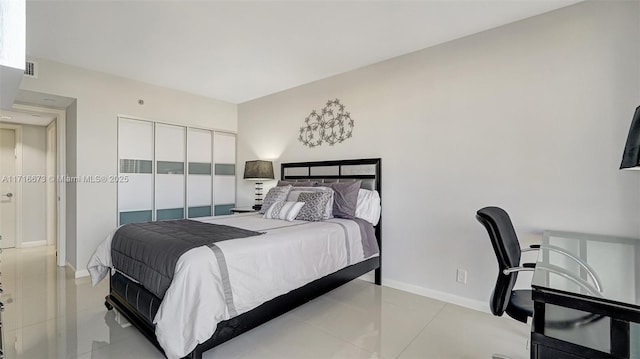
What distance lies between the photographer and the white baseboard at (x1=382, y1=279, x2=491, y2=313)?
267cm

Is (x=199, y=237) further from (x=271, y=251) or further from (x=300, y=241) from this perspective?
(x=300, y=241)

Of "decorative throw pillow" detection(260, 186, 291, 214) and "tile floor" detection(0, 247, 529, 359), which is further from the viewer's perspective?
"decorative throw pillow" detection(260, 186, 291, 214)

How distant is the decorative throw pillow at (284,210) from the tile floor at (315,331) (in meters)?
0.91

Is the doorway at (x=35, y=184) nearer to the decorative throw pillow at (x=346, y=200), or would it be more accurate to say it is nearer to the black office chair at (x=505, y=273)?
the decorative throw pillow at (x=346, y=200)

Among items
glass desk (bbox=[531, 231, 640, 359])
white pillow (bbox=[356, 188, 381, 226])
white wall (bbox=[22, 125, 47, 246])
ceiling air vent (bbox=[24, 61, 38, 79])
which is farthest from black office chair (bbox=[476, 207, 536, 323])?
white wall (bbox=[22, 125, 47, 246])

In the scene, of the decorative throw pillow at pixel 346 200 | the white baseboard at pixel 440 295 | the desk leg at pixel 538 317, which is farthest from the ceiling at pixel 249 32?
the white baseboard at pixel 440 295

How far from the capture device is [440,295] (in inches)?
114

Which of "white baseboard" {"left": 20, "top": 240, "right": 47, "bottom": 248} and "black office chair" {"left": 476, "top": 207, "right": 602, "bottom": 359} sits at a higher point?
"black office chair" {"left": 476, "top": 207, "right": 602, "bottom": 359}

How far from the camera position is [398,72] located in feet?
10.6

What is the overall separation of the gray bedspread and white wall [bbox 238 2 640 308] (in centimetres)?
180

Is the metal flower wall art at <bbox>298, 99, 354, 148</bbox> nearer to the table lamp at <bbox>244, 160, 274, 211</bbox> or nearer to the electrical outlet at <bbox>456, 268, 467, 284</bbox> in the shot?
the table lamp at <bbox>244, 160, 274, 211</bbox>

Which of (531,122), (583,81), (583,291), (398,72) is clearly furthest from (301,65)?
(583,291)

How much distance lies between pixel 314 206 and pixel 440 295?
156cm

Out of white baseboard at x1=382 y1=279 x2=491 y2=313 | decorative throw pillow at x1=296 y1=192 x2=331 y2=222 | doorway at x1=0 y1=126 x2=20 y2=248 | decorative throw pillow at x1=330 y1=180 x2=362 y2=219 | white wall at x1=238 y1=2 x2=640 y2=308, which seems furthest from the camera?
doorway at x1=0 y1=126 x2=20 y2=248
